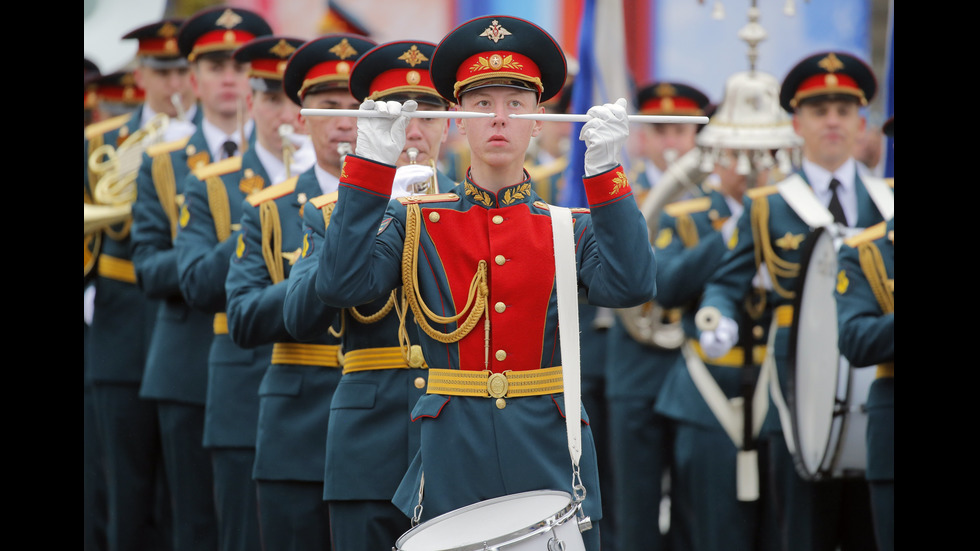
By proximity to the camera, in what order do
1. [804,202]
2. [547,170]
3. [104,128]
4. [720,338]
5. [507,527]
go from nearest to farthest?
[507,527]
[720,338]
[804,202]
[104,128]
[547,170]

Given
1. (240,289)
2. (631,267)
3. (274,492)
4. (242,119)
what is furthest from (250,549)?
(631,267)

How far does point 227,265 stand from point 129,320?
2.27 metres

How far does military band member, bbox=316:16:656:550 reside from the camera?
4117 mm

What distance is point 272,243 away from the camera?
19.6 feet

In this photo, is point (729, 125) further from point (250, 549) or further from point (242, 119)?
point (250, 549)

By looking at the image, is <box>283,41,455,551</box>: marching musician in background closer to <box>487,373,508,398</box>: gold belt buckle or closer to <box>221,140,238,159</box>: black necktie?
<box>487,373,508,398</box>: gold belt buckle

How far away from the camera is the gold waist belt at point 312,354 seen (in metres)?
5.85

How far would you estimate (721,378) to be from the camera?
7.87m

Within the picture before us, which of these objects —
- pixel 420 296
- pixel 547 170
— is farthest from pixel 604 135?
pixel 547 170

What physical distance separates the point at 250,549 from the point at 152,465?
1.79 meters

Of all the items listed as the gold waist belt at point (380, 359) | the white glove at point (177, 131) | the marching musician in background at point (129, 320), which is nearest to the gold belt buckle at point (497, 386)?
the gold waist belt at point (380, 359)

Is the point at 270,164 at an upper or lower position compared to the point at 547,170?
lower

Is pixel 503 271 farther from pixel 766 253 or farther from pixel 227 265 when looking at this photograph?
pixel 766 253

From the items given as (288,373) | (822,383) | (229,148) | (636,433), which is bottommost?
(636,433)
